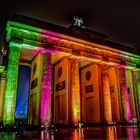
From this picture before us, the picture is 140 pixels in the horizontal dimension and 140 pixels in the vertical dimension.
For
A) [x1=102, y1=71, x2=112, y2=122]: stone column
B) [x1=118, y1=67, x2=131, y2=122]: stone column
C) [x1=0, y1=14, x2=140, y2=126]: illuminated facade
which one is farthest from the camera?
[x1=118, y1=67, x2=131, y2=122]: stone column

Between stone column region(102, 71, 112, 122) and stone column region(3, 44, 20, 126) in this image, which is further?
stone column region(102, 71, 112, 122)

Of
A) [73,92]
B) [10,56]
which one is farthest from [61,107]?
[10,56]

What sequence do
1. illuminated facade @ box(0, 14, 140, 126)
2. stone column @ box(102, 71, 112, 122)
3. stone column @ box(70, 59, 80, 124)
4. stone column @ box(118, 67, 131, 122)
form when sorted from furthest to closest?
stone column @ box(118, 67, 131, 122) < stone column @ box(102, 71, 112, 122) < stone column @ box(70, 59, 80, 124) < illuminated facade @ box(0, 14, 140, 126)

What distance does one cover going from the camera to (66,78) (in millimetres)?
20875

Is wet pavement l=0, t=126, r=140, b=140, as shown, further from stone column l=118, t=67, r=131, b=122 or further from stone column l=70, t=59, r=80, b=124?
Answer: stone column l=118, t=67, r=131, b=122

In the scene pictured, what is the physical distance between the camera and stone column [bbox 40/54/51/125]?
1594 centimetres

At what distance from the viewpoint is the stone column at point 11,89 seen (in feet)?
45.8

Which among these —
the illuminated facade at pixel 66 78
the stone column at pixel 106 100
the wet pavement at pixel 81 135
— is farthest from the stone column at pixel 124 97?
the wet pavement at pixel 81 135

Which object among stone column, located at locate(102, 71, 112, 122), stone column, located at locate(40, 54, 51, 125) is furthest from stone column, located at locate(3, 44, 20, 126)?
stone column, located at locate(102, 71, 112, 122)

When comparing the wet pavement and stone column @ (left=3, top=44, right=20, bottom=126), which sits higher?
stone column @ (left=3, top=44, right=20, bottom=126)

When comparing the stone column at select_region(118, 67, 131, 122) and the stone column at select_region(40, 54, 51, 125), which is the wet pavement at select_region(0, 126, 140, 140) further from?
the stone column at select_region(118, 67, 131, 122)

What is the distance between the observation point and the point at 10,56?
15609mm

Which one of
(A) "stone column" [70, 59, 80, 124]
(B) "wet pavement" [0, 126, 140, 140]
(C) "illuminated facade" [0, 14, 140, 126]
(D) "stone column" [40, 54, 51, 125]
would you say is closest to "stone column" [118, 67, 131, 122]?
(C) "illuminated facade" [0, 14, 140, 126]

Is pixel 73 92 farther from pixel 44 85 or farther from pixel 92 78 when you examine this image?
pixel 92 78
